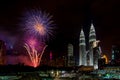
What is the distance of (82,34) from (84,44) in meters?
7.25

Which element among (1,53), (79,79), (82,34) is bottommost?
(79,79)

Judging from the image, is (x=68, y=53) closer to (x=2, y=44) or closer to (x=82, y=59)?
(x=82, y=59)

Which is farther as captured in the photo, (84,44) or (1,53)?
(84,44)

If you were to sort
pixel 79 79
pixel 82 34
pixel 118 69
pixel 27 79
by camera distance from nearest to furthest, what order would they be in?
pixel 27 79, pixel 79 79, pixel 118 69, pixel 82 34

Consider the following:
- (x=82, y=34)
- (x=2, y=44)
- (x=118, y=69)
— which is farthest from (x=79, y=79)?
(x=82, y=34)

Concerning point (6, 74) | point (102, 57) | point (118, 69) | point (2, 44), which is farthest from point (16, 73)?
point (102, 57)

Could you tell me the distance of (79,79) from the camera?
3738 inches

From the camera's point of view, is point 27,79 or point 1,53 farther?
point 1,53

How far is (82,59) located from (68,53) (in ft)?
33.6

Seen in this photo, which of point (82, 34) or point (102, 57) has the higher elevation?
point (82, 34)

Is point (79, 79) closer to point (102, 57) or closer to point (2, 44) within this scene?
point (2, 44)

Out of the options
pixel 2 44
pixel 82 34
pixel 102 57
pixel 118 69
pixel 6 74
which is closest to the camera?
pixel 6 74

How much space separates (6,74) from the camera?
3401 inches

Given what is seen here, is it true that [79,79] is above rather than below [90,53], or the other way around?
below
